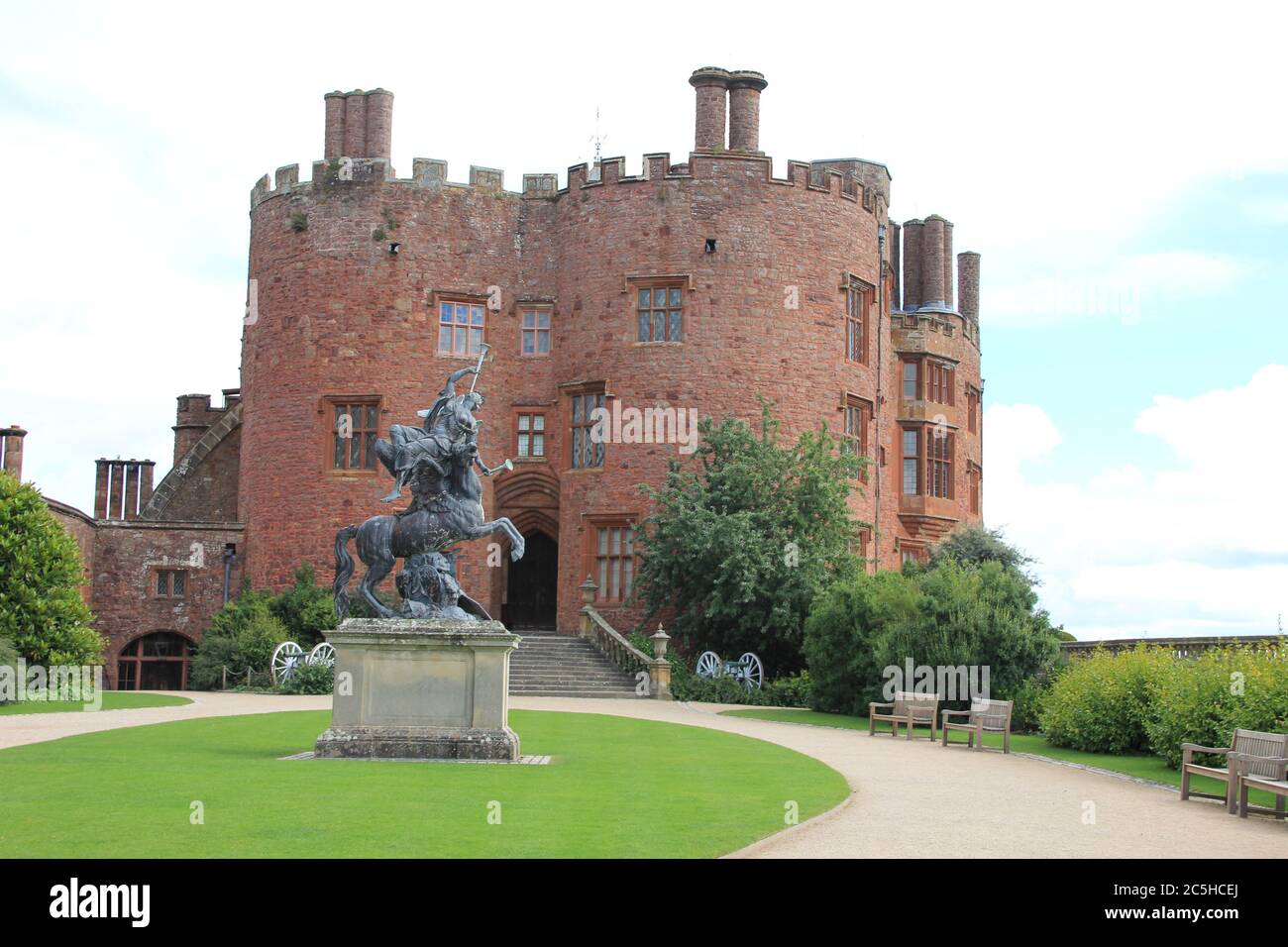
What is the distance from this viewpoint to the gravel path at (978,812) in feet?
34.2

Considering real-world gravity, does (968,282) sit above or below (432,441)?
above

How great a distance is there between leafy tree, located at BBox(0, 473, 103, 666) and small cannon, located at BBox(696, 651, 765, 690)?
12.7 m

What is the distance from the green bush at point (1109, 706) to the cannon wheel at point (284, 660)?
16.6 meters

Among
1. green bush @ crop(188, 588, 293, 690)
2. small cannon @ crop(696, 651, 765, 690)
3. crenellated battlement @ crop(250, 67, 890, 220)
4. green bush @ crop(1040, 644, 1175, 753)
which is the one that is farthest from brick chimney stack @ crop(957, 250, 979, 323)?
green bush @ crop(1040, 644, 1175, 753)

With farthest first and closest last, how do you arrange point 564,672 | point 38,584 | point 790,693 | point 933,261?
1. point 933,261
2. point 564,672
3. point 790,693
4. point 38,584

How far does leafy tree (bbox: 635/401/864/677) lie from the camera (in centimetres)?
3184

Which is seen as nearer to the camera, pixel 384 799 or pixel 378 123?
pixel 384 799

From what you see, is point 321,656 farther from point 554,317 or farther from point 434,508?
point 434,508

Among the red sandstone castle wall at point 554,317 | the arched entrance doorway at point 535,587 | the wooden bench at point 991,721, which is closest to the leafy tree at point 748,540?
the red sandstone castle wall at point 554,317

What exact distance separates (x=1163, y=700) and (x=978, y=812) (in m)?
6.25

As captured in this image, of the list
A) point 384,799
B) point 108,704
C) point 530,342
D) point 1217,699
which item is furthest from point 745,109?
point 384,799

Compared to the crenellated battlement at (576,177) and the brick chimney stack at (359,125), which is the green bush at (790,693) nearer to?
the crenellated battlement at (576,177)

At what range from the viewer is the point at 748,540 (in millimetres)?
32062
